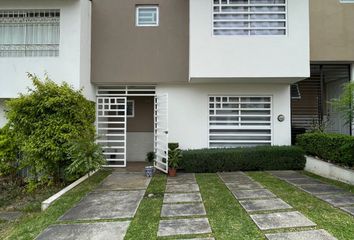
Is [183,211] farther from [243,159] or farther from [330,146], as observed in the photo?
[330,146]

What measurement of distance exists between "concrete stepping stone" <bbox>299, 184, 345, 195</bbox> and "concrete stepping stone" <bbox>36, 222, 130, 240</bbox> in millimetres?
4871

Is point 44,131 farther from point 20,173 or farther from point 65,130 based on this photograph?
point 20,173

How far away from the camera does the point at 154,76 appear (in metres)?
10.7

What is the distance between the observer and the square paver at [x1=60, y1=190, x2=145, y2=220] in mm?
5402

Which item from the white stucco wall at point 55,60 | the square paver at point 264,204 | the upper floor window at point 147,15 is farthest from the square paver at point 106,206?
the upper floor window at point 147,15

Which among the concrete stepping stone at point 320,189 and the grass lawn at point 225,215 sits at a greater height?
the concrete stepping stone at point 320,189

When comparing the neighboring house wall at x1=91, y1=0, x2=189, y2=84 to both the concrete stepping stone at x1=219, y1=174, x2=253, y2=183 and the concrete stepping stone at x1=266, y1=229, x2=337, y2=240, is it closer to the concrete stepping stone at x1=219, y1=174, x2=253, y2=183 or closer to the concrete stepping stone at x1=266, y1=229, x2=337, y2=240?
the concrete stepping stone at x1=219, y1=174, x2=253, y2=183

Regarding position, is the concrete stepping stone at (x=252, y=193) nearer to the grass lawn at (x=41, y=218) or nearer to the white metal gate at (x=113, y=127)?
the grass lawn at (x=41, y=218)

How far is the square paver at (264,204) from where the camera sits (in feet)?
18.4

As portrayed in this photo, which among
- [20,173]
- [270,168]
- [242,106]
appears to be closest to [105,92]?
[20,173]

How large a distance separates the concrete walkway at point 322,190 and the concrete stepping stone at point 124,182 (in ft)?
14.5

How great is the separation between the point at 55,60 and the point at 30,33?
4.77ft

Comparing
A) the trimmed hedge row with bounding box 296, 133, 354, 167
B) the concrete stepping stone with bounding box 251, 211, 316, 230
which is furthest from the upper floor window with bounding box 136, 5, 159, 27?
the concrete stepping stone with bounding box 251, 211, 316, 230

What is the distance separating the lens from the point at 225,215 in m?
5.24
